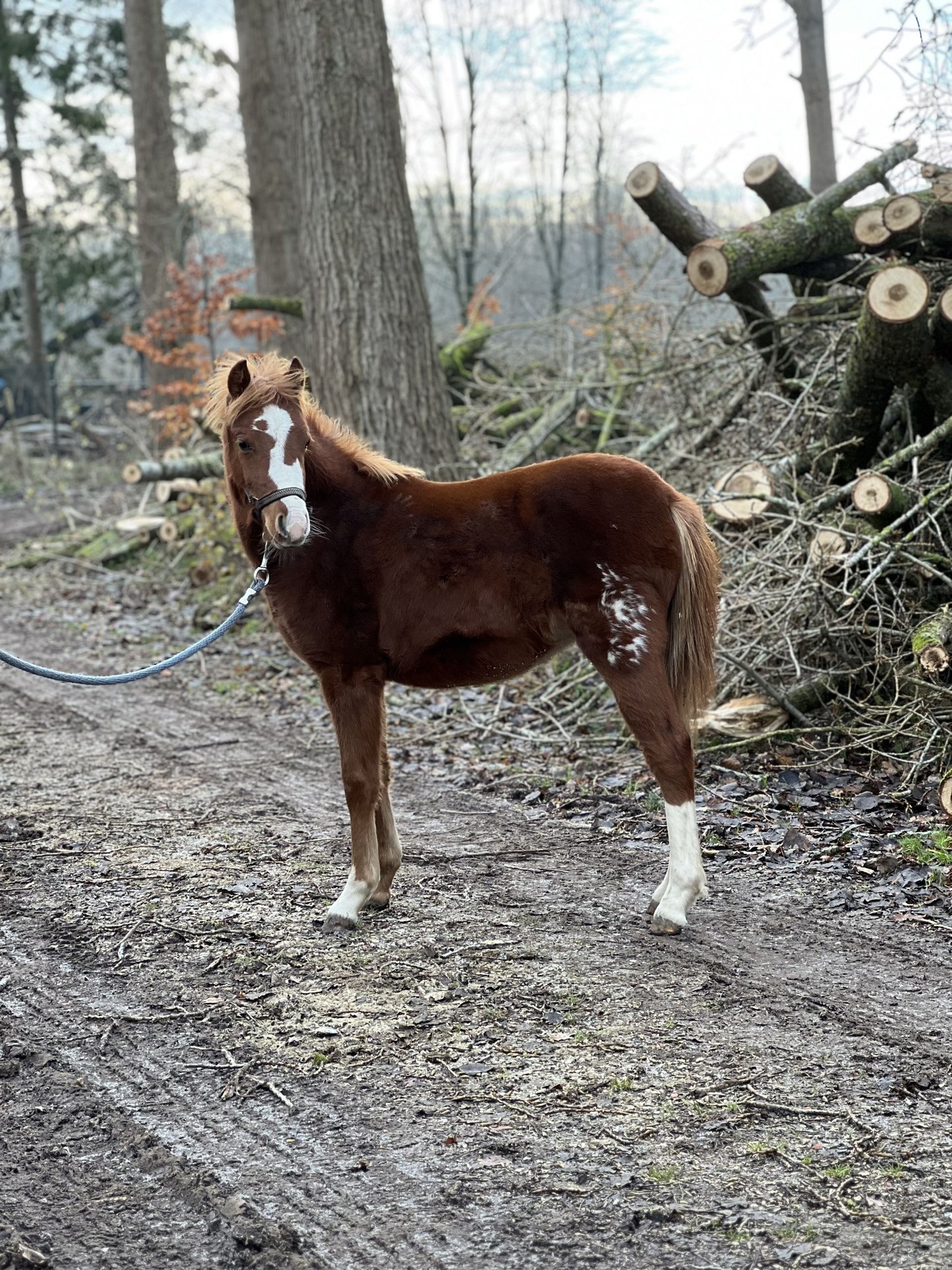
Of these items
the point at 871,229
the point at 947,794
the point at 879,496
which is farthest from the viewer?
the point at 871,229

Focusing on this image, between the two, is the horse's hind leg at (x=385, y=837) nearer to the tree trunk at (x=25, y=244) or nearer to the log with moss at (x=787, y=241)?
the log with moss at (x=787, y=241)

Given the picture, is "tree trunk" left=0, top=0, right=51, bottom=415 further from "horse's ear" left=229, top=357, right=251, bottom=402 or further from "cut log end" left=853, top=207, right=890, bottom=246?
"horse's ear" left=229, top=357, right=251, bottom=402

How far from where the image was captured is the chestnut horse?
423 centimetres

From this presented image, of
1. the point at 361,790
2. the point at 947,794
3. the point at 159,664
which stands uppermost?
the point at 159,664

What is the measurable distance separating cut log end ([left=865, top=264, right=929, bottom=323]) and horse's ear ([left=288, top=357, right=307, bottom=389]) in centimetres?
334

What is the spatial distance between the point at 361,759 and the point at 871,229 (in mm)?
4976

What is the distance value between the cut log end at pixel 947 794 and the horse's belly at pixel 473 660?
6.05 feet

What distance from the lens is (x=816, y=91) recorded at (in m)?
11.1

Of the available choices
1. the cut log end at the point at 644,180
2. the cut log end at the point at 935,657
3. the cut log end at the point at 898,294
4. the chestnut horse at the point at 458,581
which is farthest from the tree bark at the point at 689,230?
the chestnut horse at the point at 458,581

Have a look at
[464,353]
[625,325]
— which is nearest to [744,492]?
[625,325]

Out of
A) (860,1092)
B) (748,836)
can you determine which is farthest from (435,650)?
(860,1092)

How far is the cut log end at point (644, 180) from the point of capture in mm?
7742

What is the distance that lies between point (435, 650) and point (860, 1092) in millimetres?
2182

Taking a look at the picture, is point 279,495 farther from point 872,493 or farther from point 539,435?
point 539,435
